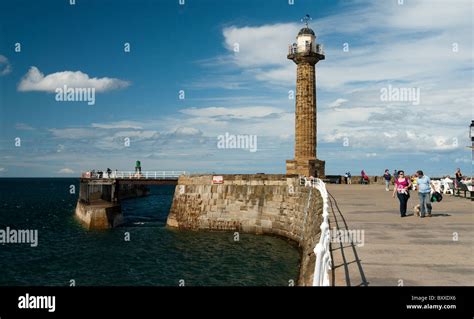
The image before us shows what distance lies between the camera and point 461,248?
10.5 meters

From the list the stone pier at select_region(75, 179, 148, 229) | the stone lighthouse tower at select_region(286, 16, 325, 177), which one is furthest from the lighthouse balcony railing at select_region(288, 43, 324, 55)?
the stone pier at select_region(75, 179, 148, 229)

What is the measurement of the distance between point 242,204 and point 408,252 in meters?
23.7

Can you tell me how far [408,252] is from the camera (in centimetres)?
1005

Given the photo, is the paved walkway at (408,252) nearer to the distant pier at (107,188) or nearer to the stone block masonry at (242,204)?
the stone block masonry at (242,204)

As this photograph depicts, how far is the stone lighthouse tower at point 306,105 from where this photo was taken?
40.8 m

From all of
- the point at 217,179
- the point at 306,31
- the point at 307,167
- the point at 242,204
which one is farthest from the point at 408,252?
the point at 306,31

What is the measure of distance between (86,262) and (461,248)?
18.9 meters

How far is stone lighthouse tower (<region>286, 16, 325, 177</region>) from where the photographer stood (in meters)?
40.8

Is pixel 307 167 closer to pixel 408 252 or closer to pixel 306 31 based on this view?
pixel 306 31

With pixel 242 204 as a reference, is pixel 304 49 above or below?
above

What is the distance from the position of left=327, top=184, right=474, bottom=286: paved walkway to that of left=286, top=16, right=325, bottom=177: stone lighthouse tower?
24.5 metres

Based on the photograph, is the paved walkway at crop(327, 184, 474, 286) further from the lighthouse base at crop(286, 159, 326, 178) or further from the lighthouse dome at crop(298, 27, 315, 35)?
the lighthouse dome at crop(298, 27, 315, 35)
